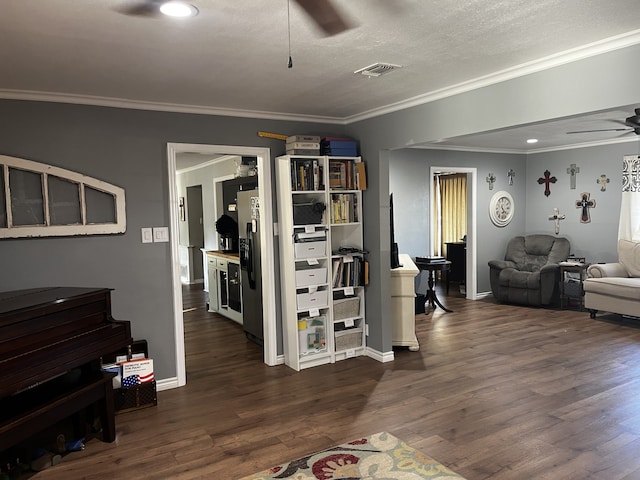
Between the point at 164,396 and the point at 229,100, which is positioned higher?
the point at 229,100

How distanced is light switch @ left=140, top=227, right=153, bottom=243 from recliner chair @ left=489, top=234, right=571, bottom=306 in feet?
17.3

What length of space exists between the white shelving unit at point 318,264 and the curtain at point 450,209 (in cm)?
498

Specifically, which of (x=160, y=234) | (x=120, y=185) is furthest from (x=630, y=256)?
(x=120, y=185)

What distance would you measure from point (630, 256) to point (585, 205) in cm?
117

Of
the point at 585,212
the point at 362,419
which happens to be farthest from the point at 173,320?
the point at 585,212

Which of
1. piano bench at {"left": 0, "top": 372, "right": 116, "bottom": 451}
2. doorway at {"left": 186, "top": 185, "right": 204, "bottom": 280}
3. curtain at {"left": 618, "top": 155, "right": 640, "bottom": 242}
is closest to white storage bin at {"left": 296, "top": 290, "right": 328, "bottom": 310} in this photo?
piano bench at {"left": 0, "top": 372, "right": 116, "bottom": 451}

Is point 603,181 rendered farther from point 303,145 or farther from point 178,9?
point 178,9

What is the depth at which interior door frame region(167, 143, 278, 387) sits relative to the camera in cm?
399

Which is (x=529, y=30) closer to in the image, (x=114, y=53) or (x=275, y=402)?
(x=114, y=53)

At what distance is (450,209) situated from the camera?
9.34 meters

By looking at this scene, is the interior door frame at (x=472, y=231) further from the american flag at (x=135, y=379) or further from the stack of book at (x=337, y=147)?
the american flag at (x=135, y=379)

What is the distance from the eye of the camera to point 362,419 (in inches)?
133

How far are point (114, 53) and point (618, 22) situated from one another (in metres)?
2.58

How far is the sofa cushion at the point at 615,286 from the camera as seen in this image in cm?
580
